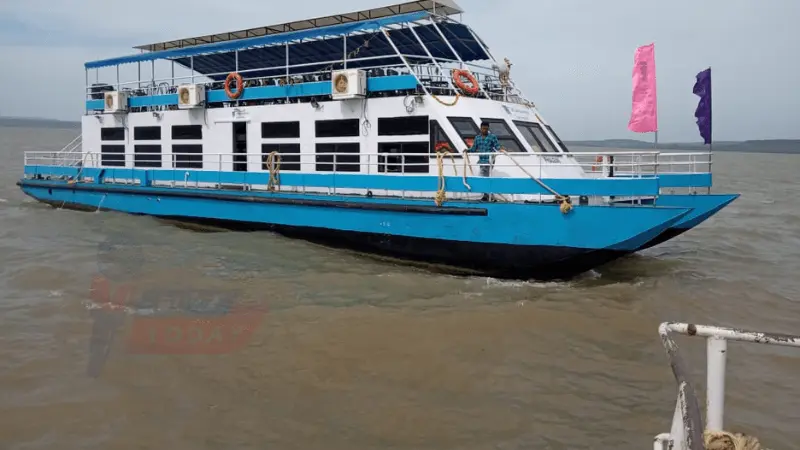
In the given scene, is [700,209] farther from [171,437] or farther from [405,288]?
[171,437]

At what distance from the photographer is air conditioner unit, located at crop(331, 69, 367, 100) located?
10508 millimetres

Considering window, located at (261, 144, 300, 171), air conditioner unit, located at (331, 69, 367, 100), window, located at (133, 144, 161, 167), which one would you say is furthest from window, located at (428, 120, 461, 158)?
window, located at (133, 144, 161, 167)

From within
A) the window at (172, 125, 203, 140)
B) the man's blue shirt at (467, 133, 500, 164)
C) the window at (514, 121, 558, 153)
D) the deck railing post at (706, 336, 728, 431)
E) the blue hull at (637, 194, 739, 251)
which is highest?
the window at (172, 125, 203, 140)

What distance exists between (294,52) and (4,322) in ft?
31.7

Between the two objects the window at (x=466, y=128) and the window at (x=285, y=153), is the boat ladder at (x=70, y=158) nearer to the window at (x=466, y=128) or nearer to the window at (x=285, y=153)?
the window at (x=285, y=153)

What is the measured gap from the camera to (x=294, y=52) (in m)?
15.0

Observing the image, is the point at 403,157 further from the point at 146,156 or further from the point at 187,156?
the point at 146,156

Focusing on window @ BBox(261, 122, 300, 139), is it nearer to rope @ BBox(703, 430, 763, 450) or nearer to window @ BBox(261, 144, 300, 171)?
window @ BBox(261, 144, 300, 171)

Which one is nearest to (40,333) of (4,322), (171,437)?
(4,322)

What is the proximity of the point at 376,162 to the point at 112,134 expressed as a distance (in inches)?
→ 327

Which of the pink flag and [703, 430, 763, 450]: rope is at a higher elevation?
the pink flag

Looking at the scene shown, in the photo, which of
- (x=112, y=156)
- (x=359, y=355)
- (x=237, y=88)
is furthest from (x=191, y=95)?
(x=359, y=355)

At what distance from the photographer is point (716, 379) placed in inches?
109

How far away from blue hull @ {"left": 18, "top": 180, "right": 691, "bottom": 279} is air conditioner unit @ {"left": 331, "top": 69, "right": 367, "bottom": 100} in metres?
1.77
